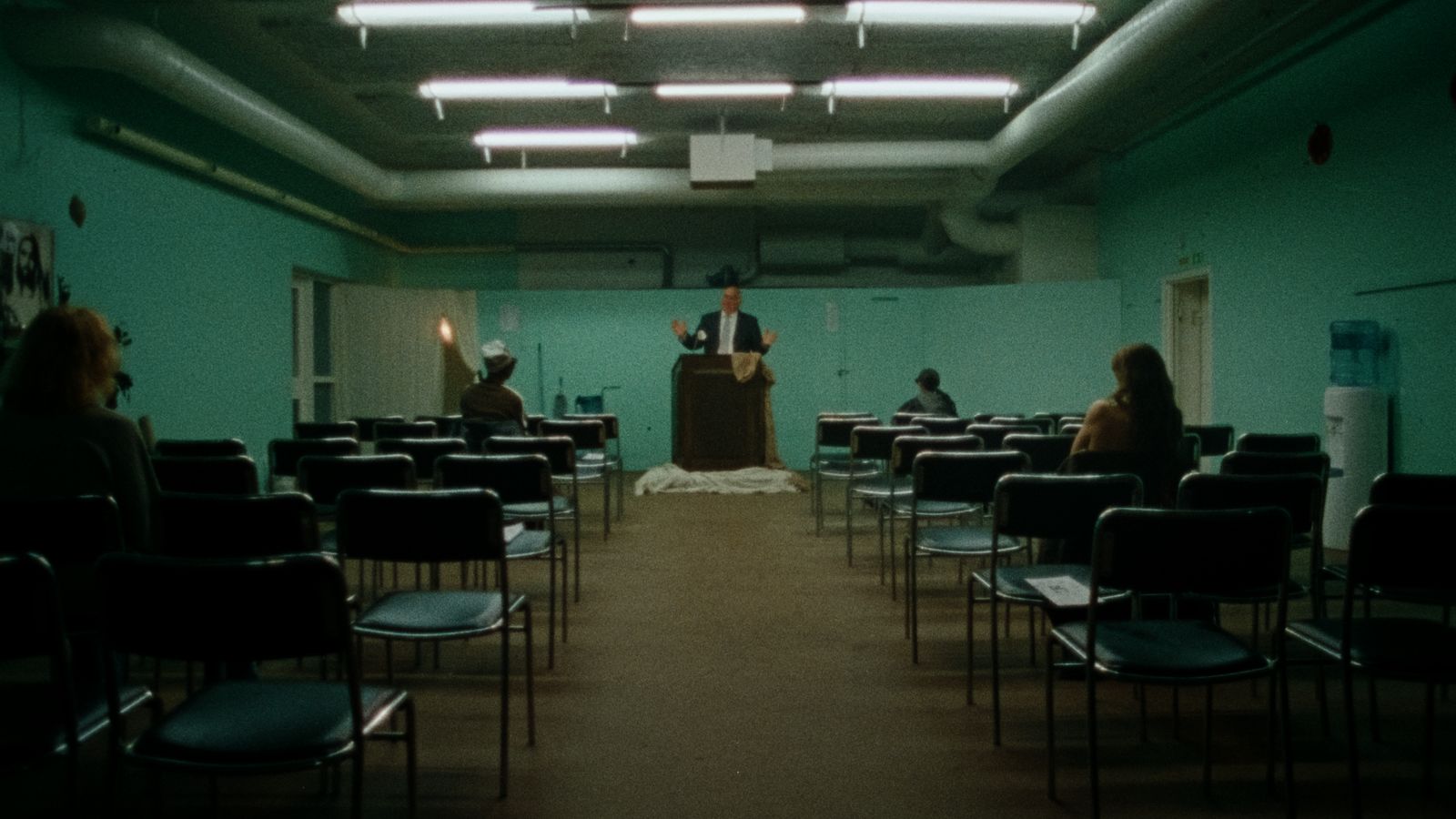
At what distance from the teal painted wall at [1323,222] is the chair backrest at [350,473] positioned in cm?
519

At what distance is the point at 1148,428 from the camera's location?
136 inches

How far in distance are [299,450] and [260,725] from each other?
294 cm

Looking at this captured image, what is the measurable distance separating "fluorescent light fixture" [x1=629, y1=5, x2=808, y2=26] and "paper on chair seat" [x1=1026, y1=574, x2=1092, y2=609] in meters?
3.65

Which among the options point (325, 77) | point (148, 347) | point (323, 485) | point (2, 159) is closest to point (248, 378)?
point (148, 347)

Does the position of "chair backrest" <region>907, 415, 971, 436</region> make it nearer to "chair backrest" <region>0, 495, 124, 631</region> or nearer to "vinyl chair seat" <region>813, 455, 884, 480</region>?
"vinyl chair seat" <region>813, 455, 884, 480</region>

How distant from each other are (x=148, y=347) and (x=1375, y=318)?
294 inches

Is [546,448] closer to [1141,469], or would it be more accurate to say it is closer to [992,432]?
[992,432]

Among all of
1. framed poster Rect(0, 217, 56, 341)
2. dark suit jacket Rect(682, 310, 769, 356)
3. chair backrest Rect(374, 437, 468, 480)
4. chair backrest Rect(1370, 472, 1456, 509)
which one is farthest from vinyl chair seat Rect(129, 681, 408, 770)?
dark suit jacket Rect(682, 310, 769, 356)

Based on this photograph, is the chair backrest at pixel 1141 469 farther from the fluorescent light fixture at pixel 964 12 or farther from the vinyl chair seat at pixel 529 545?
the fluorescent light fixture at pixel 964 12

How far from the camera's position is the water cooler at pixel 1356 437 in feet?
19.0

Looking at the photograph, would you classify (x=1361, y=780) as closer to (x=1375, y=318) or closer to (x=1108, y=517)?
(x=1108, y=517)

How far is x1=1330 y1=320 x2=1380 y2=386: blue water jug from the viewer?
19.6 feet

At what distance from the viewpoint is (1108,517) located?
7.43 feet

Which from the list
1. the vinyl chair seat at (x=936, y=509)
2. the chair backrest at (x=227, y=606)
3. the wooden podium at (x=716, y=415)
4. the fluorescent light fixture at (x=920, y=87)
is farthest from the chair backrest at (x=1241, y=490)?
the wooden podium at (x=716, y=415)
